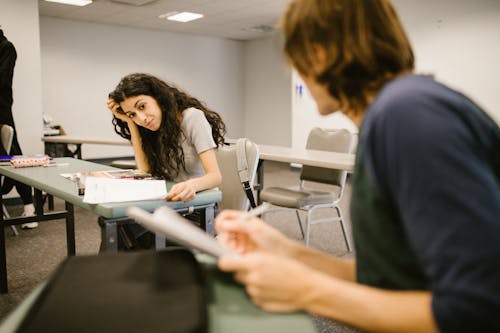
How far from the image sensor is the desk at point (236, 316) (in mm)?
542

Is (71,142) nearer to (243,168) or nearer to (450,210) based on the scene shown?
(243,168)

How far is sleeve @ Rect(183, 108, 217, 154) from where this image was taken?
180 cm

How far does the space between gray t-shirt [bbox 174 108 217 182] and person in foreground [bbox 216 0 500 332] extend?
1.15 m

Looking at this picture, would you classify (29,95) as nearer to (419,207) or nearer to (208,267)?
(208,267)

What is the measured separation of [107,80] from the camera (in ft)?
23.8

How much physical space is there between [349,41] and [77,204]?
1.03 meters

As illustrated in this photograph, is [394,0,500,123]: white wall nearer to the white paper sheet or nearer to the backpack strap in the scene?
the backpack strap

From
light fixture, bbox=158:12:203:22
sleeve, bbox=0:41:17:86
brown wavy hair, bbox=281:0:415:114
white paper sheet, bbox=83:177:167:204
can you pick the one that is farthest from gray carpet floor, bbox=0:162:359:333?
light fixture, bbox=158:12:203:22

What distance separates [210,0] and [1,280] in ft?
14.7

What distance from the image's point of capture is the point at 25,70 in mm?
4379

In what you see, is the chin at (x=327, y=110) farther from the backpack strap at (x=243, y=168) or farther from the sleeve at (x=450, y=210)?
the backpack strap at (x=243, y=168)

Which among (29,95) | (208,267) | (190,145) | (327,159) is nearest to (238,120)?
(29,95)

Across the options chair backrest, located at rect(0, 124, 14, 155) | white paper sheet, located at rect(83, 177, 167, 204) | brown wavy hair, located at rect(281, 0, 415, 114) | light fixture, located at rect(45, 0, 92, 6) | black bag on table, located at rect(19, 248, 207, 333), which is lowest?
black bag on table, located at rect(19, 248, 207, 333)

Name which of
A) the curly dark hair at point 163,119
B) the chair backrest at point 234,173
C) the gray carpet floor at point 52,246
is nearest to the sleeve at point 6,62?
the gray carpet floor at point 52,246
